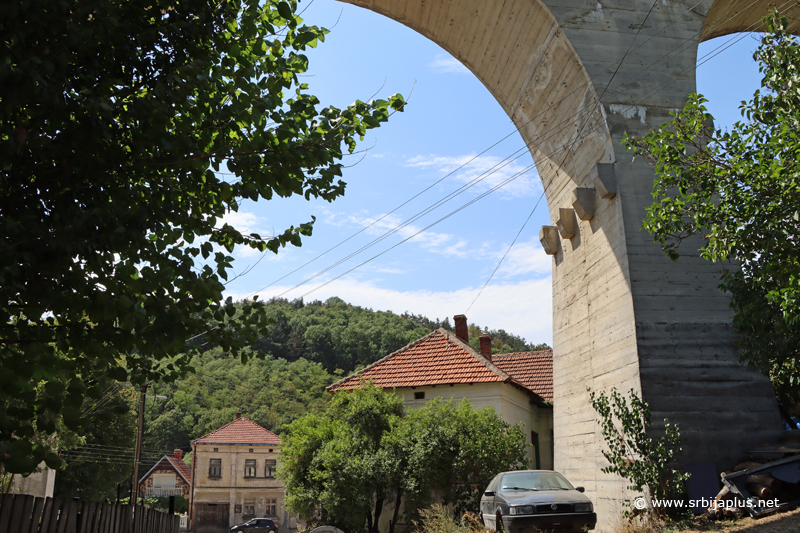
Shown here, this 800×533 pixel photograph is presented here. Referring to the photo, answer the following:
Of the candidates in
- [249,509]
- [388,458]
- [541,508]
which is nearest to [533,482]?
[541,508]

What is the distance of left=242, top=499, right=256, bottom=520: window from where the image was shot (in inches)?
1594

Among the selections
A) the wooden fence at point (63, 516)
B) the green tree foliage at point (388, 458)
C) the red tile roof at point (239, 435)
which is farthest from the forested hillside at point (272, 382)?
the wooden fence at point (63, 516)

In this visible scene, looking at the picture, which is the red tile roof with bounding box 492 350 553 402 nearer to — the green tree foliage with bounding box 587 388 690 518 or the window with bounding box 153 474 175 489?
the green tree foliage with bounding box 587 388 690 518

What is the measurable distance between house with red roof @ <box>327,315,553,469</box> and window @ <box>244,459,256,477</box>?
2306 cm

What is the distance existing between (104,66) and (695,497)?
9014 millimetres

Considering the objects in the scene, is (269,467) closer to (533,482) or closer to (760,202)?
(533,482)

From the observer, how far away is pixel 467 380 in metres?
20.1

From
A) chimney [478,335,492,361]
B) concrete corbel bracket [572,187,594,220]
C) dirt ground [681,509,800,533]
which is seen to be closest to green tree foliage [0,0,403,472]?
dirt ground [681,509,800,533]

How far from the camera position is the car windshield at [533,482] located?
941 cm

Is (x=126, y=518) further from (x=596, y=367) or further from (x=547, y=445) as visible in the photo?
(x=547, y=445)

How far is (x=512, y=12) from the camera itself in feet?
37.7

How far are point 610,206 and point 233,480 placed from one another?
37470 millimetres

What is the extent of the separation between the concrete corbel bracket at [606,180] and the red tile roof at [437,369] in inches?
422

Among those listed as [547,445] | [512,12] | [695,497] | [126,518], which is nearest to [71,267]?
[126,518]
